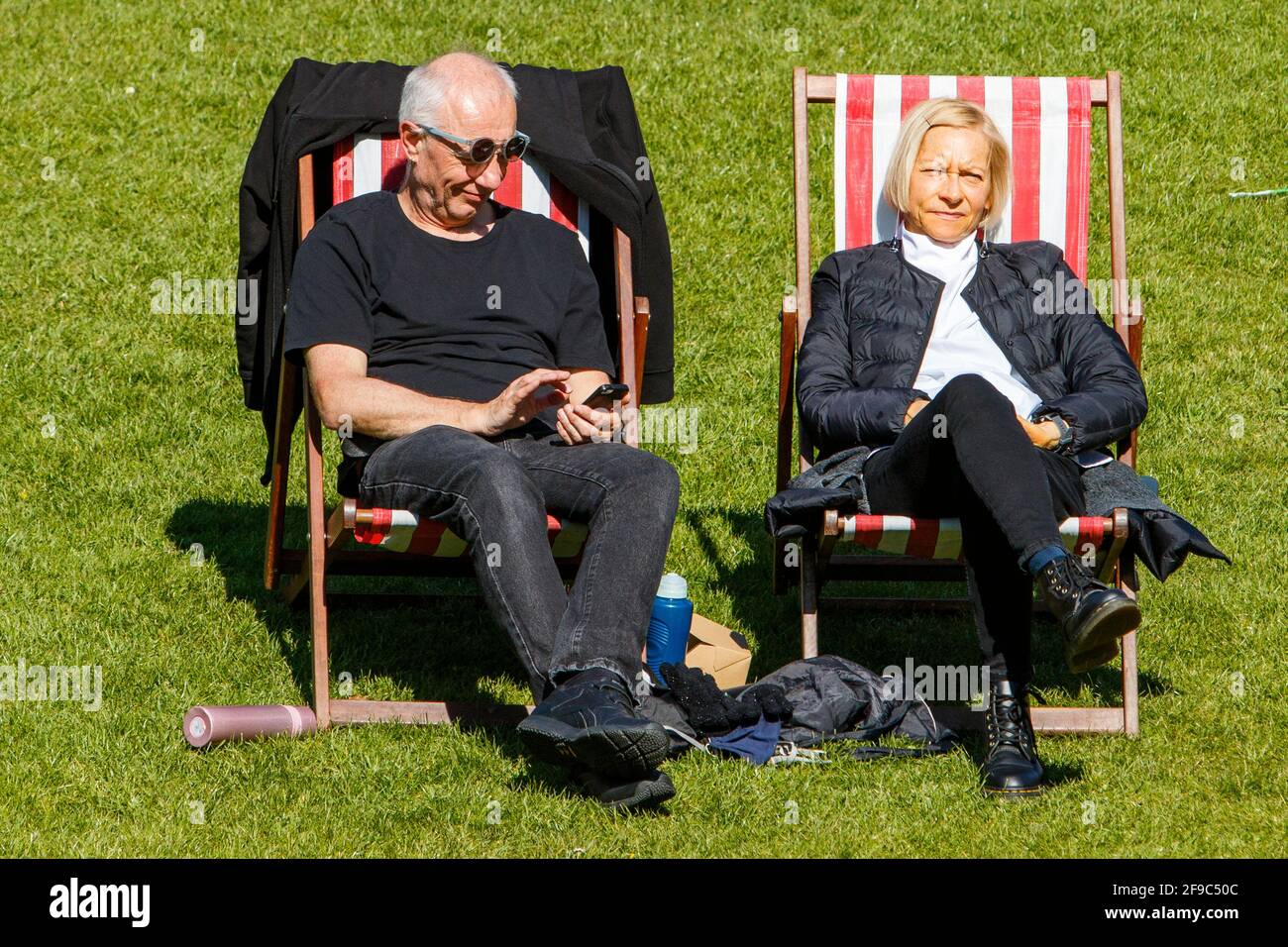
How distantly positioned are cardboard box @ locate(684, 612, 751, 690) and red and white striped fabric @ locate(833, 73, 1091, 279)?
126cm

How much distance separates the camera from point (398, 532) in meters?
3.96

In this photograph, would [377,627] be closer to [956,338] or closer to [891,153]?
[956,338]

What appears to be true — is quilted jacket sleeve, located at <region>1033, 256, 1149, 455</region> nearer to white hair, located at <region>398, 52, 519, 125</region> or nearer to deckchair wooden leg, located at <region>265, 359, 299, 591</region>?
white hair, located at <region>398, 52, 519, 125</region>

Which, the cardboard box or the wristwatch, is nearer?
the wristwatch

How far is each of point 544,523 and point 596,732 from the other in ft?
2.11

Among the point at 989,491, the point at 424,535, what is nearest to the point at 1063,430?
the point at 989,491

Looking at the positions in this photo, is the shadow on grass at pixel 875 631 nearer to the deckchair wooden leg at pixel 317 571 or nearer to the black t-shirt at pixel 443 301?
the black t-shirt at pixel 443 301

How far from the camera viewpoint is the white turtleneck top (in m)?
4.55

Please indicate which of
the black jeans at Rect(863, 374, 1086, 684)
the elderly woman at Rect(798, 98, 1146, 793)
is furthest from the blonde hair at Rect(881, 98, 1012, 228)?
the black jeans at Rect(863, 374, 1086, 684)

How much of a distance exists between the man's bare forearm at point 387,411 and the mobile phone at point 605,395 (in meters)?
0.28

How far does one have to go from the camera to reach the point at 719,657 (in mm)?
4535

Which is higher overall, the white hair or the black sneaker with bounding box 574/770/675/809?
the white hair

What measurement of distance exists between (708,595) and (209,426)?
7.09ft
